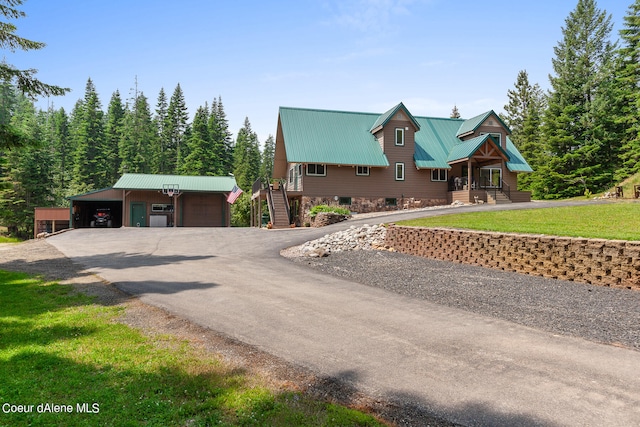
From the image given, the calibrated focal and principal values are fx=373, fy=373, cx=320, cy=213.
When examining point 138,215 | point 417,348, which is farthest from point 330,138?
point 417,348

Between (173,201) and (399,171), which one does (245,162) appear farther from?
(399,171)

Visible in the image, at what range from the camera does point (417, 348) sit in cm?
552

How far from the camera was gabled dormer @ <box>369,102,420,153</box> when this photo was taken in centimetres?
3172

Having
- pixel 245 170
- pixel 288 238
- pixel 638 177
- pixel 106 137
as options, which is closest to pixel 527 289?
pixel 288 238

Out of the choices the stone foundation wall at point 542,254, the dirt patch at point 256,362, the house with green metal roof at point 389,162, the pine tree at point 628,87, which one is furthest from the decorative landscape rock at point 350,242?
the pine tree at point 628,87

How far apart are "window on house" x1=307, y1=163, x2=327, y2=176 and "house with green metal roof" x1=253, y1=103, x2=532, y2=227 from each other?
8 centimetres

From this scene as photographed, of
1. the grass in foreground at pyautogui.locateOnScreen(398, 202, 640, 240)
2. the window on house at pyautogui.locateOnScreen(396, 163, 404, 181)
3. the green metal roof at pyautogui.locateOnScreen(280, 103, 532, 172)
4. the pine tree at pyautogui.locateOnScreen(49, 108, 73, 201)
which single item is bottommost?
the grass in foreground at pyautogui.locateOnScreen(398, 202, 640, 240)

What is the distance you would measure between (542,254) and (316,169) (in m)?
21.4

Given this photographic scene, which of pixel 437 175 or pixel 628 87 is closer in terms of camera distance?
pixel 437 175

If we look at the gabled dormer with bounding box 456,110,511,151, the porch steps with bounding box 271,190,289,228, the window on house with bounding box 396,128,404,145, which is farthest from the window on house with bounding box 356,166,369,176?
the gabled dormer with bounding box 456,110,511,151

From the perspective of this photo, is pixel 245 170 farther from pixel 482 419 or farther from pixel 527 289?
pixel 482 419

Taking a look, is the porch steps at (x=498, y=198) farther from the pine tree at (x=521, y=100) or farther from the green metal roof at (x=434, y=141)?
the pine tree at (x=521, y=100)

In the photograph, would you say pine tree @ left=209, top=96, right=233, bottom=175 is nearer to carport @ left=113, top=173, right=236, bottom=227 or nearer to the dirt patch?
carport @ left=113, top=173, right=236, bottom=227

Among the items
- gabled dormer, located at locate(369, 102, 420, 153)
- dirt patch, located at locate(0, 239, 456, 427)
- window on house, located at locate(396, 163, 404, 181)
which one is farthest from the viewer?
window on house, located at locate(396, 163, 404, 181)
